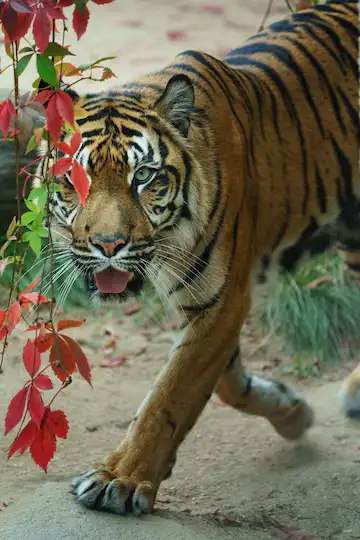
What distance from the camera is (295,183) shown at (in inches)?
139

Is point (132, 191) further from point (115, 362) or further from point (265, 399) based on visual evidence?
point (115, 362)

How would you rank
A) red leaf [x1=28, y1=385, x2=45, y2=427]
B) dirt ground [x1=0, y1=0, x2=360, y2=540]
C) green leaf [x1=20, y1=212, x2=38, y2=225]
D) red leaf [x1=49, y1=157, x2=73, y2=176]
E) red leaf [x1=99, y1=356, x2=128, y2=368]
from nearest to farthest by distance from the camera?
red leaf [x1=49, y1=157, x2=73, y2=176], red leaf [x1=28, y1=385, x2=45, y2=427], green leaf [x1=20, y1=212, x2=38, y2=225], dirt ground [x1=0, y1=0, x2=360, y2=540], red leaf [x1=99, y1=356, x2=128, y2=368]

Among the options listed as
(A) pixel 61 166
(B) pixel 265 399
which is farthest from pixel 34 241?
(B) pixel 265 399

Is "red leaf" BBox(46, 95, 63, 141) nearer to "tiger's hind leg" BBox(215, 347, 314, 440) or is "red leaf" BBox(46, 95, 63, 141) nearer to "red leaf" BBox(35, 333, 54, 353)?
"red leaf" BBox(35, 333, 54, 353)

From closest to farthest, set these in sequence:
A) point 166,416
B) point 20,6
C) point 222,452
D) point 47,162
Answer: point 20,6, point 47,162, point 166,416, point 222,452

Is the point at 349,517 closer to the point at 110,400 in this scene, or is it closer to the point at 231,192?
the point at 231,192

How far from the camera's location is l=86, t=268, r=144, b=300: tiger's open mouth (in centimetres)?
280

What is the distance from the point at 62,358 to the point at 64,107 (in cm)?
65

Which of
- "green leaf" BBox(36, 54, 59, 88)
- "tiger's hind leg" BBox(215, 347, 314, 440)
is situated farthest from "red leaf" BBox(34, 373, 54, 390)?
"tiger's hind leg" BBox(215, 347, 314, 440)

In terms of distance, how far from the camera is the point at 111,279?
281 centimetres

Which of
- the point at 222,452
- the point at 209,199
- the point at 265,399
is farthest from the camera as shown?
the point at 222,452

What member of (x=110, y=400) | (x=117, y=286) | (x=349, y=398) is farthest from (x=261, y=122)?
(x=110, y=400)

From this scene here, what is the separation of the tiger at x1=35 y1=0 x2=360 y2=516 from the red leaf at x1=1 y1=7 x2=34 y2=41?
2.13ft

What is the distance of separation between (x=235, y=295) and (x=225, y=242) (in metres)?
0.18
